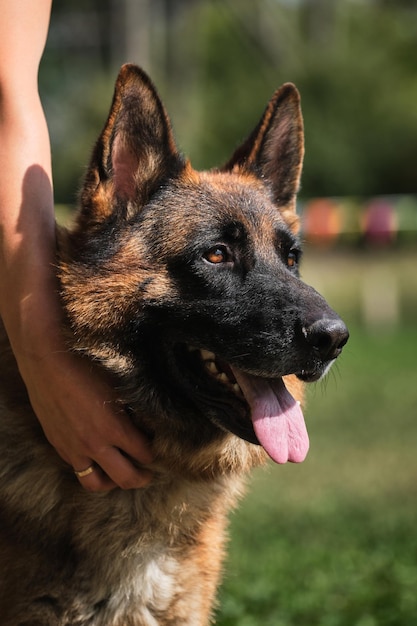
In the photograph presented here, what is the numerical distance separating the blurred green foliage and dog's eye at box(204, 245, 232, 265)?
72.9ft

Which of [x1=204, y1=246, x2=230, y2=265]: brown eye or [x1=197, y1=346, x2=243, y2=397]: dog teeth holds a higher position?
[x1=204, y1=246, x2=230, y2=265]: brown eye

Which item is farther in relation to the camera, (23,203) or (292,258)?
(292,258)

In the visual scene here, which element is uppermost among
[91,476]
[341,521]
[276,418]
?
[276,418]

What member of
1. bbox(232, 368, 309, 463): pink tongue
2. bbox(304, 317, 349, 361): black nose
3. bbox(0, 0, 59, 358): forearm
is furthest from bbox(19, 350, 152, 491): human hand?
bbox(304, 317, 349, 361): black nose

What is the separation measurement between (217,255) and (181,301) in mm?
222

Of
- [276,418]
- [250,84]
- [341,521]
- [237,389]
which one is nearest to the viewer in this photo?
[276,418]

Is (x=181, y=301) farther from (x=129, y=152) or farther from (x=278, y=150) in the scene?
(x=278, y=150)

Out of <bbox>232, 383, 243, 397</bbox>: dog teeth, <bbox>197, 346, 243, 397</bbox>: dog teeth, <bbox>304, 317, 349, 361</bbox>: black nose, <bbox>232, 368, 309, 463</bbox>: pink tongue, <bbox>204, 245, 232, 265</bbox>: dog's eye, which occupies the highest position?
<bbox>204, 245, 232, 265</bbox>: dog's eye

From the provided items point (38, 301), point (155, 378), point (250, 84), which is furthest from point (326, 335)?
point (250, 84)

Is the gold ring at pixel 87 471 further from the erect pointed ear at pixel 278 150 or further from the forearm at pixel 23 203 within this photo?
the erect pointed ear at pixel 278 150

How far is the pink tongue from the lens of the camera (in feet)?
9.59

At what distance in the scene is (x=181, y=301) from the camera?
307 centimetres

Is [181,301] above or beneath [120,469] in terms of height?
above

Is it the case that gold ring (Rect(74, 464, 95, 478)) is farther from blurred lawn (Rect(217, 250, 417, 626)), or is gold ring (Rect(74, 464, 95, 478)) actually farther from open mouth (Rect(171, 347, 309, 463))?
blurred lawn (Rect(217, 250, 417, 626))
